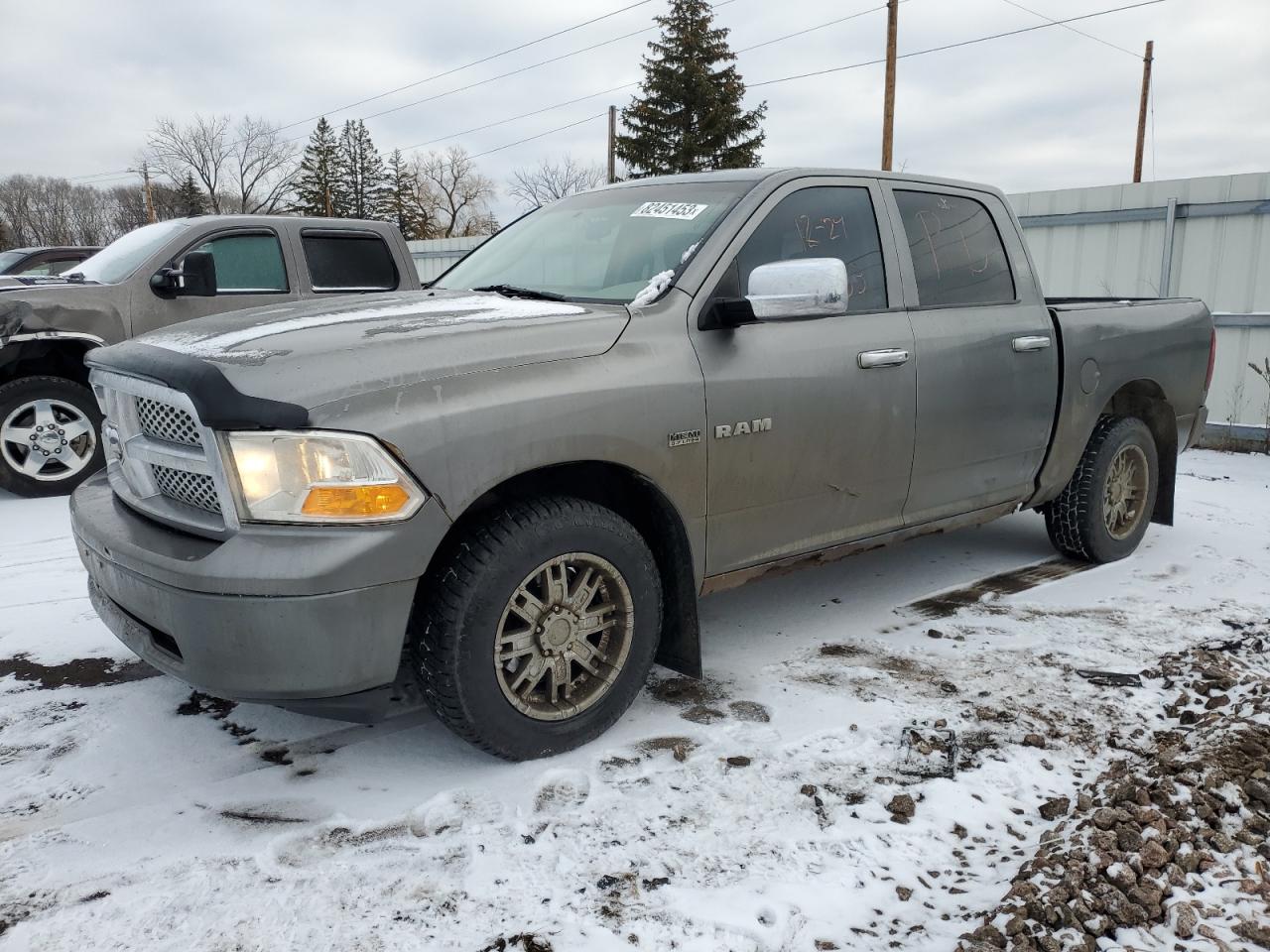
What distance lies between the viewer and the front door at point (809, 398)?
10.5 ft

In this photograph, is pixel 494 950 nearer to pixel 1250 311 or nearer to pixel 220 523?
pixel 220 523

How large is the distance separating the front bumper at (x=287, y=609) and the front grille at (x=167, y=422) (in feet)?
0.93

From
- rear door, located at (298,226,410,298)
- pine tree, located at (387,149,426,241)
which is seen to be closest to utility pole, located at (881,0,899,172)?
rear door, located at (298,226,410,298)

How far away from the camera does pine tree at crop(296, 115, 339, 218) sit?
6525 cm

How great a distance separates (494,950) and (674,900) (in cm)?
44

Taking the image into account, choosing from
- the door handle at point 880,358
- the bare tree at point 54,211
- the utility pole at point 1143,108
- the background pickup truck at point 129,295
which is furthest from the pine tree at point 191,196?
the door handle at point 880,358

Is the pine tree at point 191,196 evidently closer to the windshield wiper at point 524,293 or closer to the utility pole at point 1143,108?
the utility pole at point 1143,108

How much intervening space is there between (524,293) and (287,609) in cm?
168

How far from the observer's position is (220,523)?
251 cm

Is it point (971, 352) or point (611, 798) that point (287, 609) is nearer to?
point (611, 798)

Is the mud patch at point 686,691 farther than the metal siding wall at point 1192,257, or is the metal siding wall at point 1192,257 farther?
the metal siding wall at point 1192,257

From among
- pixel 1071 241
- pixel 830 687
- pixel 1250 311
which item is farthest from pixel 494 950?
pixel 1071 241

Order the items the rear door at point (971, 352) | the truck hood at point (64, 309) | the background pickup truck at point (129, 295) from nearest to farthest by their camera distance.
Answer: the rear door at point (971, 352) < the truck hood at point (64, 309) < the background pickup truck at point (129, 295)

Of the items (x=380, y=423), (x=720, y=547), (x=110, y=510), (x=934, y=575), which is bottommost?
(x=934, y=575)
